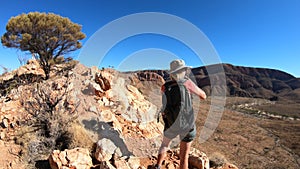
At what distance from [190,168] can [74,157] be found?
7.69 ft

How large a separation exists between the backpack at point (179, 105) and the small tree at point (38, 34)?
1132 centimetres

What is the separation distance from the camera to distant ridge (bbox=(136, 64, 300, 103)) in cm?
9650

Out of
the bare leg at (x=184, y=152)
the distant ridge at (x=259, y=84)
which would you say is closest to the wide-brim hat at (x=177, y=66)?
the bare leg at (x=184, y=152)

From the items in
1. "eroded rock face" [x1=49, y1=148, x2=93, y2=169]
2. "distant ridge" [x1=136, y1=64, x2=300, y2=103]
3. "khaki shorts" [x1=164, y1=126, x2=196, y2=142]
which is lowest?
"eroded rock face" [x1=49, y1=148, x2=93, y2=169]

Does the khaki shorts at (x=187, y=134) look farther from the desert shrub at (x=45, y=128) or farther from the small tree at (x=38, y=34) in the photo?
the small tree at (x=38, y=34)

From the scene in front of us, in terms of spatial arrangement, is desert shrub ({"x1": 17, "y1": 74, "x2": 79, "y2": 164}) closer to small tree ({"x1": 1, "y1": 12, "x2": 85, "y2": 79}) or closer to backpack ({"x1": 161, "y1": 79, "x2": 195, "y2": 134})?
backpack ({"x1": 161, "y1": 79, "x2": 195, "y2": 134})

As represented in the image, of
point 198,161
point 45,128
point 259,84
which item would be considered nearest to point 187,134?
point 198,161

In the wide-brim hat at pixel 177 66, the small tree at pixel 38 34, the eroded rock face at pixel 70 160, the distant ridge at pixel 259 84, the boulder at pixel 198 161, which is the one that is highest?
the distant ridge at pixel 259 84

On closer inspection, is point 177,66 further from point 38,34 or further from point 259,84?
point 259,84

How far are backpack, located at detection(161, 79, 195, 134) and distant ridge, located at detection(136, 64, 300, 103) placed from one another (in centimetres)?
7209

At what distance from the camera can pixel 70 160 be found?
351 cm

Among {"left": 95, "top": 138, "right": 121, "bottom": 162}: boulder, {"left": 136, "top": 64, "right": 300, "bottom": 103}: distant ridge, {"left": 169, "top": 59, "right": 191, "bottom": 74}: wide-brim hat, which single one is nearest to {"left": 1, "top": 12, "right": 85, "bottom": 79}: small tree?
{"left": 95, "top": 138, "right": 121, "bottom": 162}: boulder

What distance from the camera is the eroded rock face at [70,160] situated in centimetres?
346

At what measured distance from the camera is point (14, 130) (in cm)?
526
